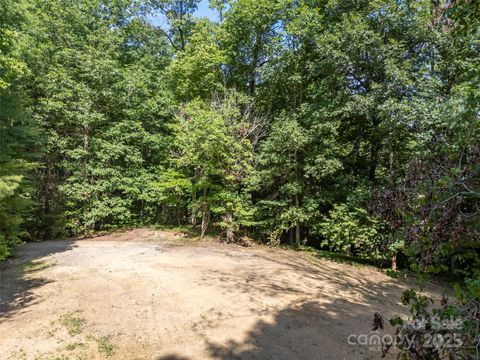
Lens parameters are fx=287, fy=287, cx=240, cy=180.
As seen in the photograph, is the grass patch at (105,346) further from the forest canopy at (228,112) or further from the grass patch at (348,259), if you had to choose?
the grass patch at (348,259)

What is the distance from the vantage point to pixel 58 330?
4.05m

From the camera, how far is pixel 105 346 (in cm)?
370

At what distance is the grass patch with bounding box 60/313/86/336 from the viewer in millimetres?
4043

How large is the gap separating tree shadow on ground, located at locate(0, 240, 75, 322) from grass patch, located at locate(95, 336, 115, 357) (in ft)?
6.44

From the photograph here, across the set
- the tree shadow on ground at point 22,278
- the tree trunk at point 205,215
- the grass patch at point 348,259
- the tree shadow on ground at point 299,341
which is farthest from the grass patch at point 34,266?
the grass patch at point 348,259

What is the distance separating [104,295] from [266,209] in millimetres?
7939

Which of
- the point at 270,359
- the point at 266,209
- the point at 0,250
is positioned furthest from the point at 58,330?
the point at 266,209

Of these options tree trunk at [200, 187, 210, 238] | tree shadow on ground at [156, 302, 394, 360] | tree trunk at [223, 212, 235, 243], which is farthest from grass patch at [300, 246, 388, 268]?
tree shadow on ground at [156, 302, 394, 360]

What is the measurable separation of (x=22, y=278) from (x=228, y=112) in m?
8.31

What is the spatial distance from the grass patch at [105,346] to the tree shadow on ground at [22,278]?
196cm

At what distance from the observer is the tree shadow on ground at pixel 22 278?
5.11m

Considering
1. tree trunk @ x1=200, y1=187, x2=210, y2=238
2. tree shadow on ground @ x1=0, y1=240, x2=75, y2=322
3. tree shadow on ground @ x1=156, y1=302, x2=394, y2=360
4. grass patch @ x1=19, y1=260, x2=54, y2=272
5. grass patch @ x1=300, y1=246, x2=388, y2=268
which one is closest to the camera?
tree shadow on ground @ x1=156, y1=302, x2=394, y2=360

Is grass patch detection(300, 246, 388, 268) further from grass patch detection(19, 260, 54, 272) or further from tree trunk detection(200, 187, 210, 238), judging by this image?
grass patch detection(19, 260, 54, 272)

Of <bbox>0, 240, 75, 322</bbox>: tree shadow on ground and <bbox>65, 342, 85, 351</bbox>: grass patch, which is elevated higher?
A: <bbox>65, 342, 85, 351</bbox>: grass patch
